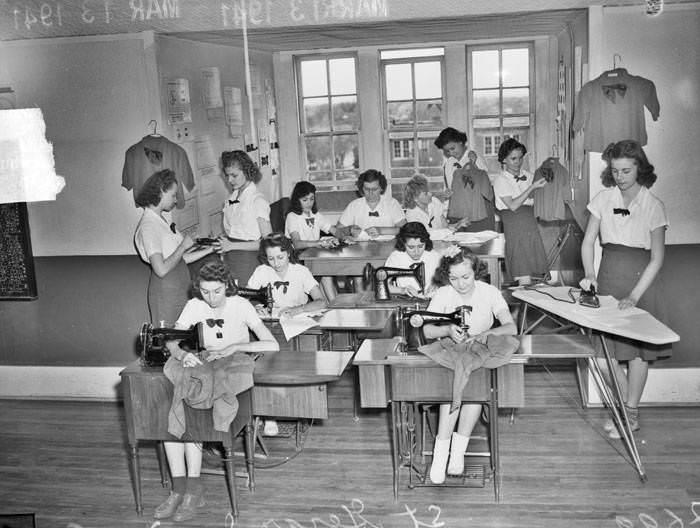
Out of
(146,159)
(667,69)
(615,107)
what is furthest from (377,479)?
(667,69)

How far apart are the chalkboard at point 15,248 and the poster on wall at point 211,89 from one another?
1.84 meters

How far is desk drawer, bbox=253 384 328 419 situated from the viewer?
12.7 feet

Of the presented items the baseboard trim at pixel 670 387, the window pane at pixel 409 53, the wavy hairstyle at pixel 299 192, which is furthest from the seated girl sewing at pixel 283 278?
the window pane at pixel 409 53

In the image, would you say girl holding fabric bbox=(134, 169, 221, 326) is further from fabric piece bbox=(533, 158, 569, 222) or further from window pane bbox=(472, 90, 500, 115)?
window pane bbox=(472, 90, 500, 115)

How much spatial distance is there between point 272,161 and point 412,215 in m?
2.47

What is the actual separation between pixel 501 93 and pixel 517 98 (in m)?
0.16

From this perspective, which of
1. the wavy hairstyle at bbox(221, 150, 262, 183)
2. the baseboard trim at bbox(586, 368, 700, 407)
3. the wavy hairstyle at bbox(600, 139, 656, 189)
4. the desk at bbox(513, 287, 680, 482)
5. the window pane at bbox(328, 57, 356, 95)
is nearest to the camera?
the desk at bbox(513, 287, 680, 482)

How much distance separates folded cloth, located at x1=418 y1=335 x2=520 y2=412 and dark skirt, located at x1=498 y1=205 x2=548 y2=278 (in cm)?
244

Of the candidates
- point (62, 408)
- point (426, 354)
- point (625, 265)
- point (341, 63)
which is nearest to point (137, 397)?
point (426, 354)

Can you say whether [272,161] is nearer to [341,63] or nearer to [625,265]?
[341,63]

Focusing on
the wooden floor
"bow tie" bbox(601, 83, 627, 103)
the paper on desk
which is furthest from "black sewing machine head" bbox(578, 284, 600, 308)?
the paper on desk

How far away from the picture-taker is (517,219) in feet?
19.8

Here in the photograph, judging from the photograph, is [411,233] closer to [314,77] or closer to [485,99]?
[485,99]

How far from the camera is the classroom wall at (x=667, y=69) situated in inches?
172
